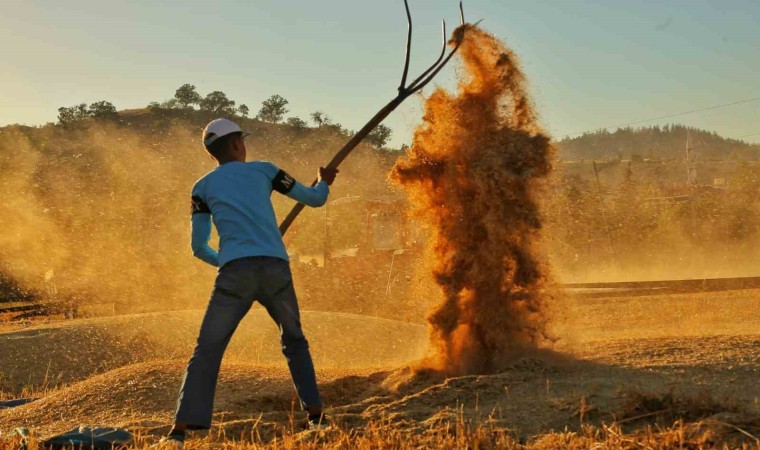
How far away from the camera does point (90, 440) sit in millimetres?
5559

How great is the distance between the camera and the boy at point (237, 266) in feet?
17.9

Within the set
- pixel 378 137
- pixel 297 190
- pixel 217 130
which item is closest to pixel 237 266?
pixel 297 190

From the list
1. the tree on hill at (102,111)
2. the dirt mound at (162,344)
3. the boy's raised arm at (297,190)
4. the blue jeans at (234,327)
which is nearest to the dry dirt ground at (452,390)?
the dirt mound at (162,344)

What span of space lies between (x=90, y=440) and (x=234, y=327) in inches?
44.7

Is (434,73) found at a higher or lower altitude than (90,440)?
higher

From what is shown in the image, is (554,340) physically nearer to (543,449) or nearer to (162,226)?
(543,449)

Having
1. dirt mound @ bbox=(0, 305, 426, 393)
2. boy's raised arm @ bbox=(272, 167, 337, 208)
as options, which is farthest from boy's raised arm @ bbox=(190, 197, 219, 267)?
dirt mound @ bbox=(0, 305, 426, 393)

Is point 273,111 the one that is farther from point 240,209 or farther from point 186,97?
point 240,209

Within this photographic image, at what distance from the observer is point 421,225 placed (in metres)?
8.28

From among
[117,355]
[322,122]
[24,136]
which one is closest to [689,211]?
[117,355]

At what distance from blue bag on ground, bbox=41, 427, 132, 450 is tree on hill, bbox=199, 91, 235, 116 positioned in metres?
91.9

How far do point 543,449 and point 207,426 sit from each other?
205 cm

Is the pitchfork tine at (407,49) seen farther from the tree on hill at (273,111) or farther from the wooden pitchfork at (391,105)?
the tree on hill at (273,111)

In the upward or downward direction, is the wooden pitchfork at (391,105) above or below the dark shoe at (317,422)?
above
